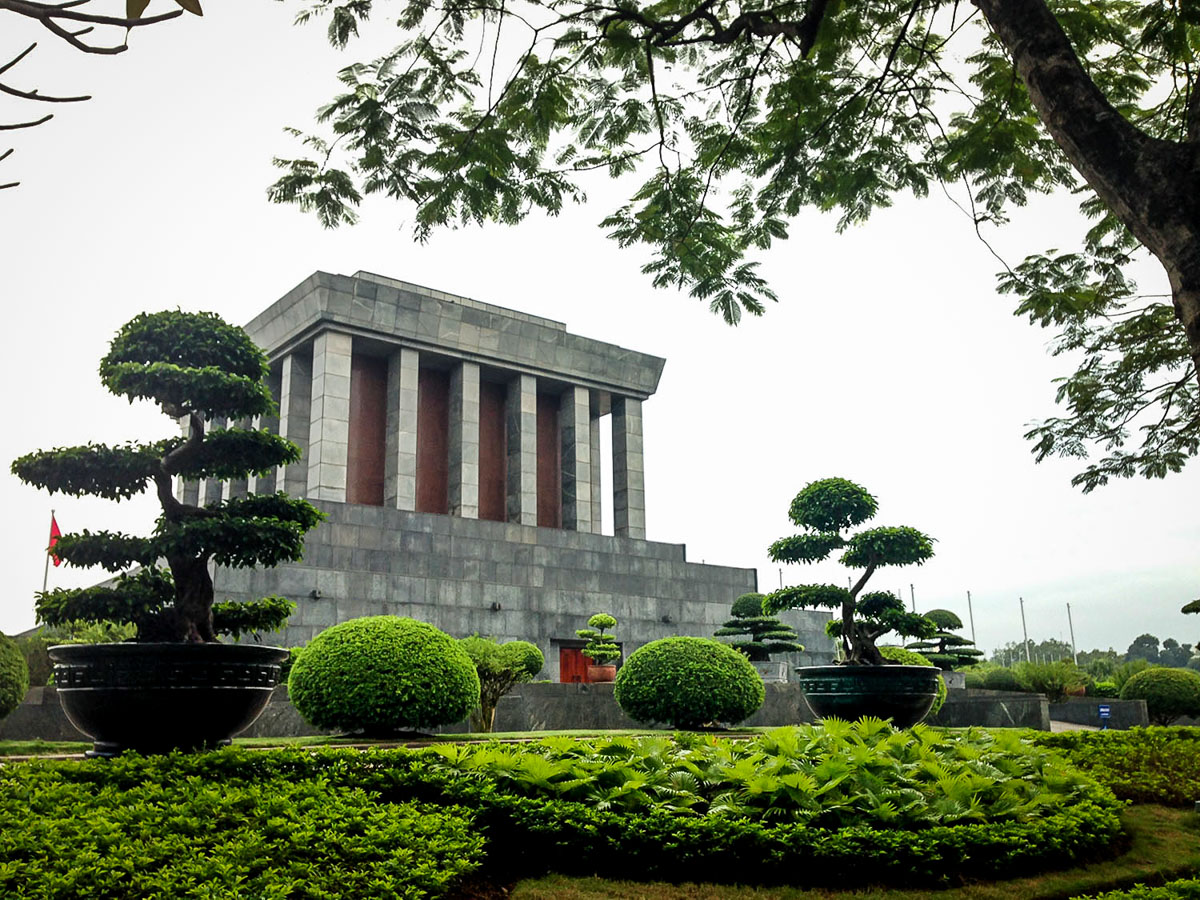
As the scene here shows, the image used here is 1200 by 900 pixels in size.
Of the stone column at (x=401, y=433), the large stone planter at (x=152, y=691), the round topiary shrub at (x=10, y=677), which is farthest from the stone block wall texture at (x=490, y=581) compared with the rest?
the large stone planter at (x=152, y=691)

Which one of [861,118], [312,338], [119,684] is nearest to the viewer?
[119,684]

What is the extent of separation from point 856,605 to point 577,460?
20.6 meters

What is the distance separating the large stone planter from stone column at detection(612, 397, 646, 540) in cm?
2516

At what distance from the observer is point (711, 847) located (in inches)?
222

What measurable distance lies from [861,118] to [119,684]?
298 inches

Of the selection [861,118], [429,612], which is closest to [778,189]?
[861,118]

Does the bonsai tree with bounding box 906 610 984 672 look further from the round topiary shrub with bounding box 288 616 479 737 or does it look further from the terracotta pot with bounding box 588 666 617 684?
the round topiary shrub with bounding box 288 616 479 737

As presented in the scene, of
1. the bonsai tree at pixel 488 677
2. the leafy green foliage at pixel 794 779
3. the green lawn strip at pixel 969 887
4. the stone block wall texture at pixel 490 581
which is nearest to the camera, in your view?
the green lawn strip at pixel 969 887

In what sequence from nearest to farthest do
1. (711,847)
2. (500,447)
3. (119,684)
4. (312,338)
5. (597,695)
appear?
(711,847), (119,684), (597,695), (312,338), (500,447)

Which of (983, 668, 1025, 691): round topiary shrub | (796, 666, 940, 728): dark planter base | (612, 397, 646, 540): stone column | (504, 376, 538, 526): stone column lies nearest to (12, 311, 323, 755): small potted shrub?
(796, 666, 940, 728): dark planter base

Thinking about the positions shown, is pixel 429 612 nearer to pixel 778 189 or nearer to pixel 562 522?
pixel 562 522

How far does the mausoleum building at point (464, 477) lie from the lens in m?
22.8

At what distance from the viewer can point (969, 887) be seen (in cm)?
557

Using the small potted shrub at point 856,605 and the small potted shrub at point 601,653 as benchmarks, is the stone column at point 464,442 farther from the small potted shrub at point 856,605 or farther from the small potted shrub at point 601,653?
the small potted shrub at point 856,605
